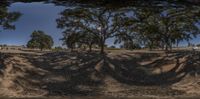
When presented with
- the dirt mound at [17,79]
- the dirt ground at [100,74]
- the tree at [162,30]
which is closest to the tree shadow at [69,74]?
the dirt ground at [100,74]

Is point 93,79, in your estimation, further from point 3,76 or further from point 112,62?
point 3,76

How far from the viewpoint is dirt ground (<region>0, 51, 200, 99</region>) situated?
38250 millimetres

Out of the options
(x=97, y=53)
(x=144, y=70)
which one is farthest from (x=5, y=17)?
(x=144, y=70)

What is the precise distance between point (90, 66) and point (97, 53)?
2986 millimetres

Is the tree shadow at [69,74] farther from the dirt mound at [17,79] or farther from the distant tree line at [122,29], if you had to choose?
the distant tree line at [122,29]

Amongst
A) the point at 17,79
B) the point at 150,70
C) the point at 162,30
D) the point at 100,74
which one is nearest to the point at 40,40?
the point at 17,79

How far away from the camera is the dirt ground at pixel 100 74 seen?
38.2m

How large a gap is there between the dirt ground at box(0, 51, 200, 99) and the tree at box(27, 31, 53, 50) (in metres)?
3.17

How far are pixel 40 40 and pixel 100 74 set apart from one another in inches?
267

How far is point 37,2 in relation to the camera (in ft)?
70.4

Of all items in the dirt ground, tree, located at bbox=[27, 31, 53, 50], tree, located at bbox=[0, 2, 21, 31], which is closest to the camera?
tree, located at bbox=[27, 31, 53, 50]

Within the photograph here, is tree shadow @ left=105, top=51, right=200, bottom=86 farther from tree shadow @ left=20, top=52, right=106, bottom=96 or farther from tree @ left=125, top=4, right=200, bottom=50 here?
tree @ left=125, top=4, right=200, bottom=50

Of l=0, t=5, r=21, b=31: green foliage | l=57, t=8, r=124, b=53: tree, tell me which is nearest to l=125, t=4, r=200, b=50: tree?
l=57, t=8, r=124, b=53: tree

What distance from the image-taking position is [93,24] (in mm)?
43344
